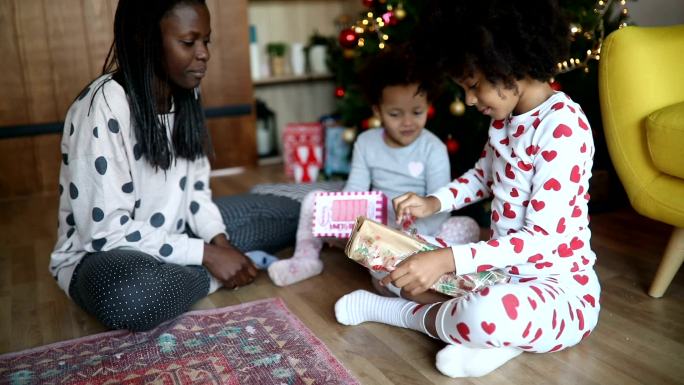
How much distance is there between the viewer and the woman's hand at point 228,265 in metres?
1.37

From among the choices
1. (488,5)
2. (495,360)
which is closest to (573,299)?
(495,360)

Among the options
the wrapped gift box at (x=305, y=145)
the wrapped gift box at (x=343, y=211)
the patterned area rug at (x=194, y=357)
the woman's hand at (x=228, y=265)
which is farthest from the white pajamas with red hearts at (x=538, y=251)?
the wrapped gift box at (x=305, y=145)

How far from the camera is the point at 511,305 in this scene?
0.97 m

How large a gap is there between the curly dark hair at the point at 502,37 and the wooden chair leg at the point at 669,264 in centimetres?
51

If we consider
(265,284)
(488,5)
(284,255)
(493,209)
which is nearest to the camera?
(488,5)

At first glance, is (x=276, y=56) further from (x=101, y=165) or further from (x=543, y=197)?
(x=543, y=197)

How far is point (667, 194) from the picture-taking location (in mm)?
1237

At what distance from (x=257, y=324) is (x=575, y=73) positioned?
1234 mm

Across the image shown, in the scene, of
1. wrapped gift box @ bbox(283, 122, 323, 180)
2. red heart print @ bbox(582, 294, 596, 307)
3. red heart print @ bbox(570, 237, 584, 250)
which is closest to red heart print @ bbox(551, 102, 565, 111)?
red heart print @ bbox(570, 237, 584, 250)

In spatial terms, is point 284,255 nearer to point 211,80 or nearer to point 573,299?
point 573,299

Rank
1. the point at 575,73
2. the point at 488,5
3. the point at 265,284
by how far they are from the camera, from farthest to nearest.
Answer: the point at 575,73, the point at 265,284, the point at 488,5

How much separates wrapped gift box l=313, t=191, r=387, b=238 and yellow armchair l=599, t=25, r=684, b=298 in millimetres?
522

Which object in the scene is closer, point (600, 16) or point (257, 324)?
point (257, 324)

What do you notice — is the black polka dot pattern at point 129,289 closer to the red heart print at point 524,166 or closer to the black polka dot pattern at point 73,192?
the black polka dot pattern at point 73,192
